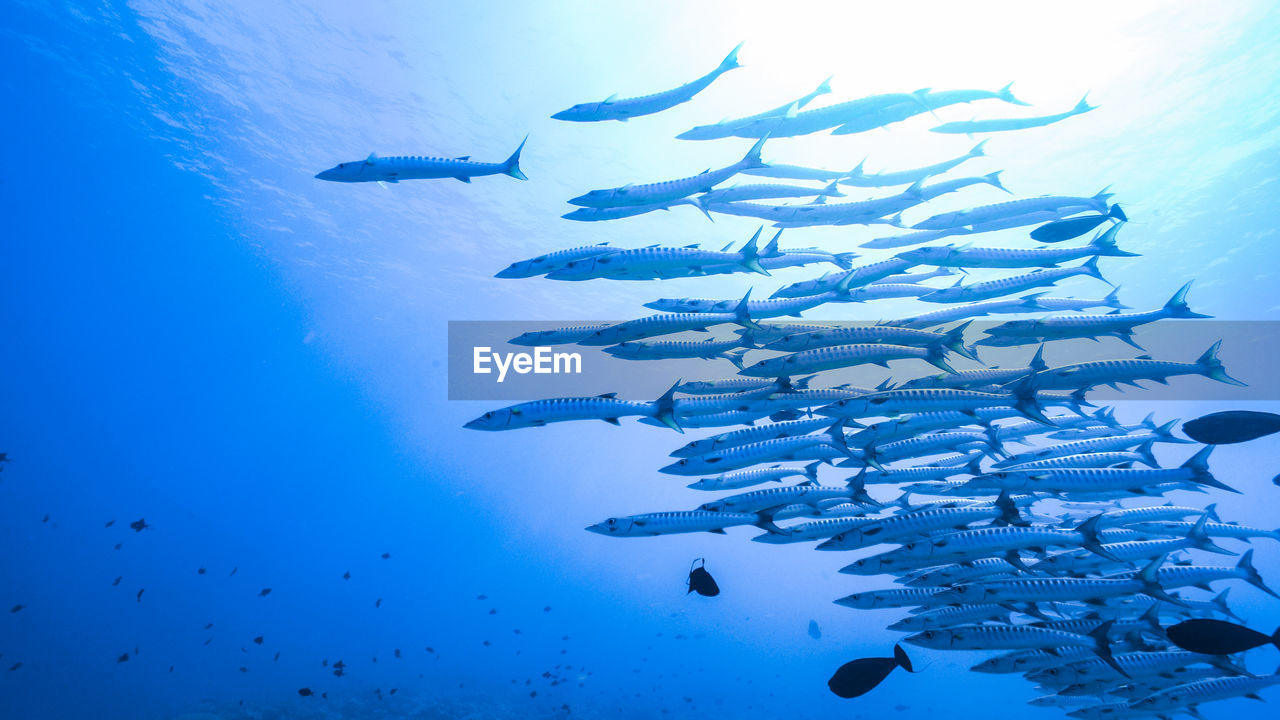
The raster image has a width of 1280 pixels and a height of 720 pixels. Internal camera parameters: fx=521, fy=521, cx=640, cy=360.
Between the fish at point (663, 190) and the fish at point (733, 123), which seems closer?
the fish at point (663, 190)

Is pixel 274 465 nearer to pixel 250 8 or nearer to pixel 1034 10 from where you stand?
pixel 250 8

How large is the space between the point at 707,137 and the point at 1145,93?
12673 mm

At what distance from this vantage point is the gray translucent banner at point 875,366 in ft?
64.2

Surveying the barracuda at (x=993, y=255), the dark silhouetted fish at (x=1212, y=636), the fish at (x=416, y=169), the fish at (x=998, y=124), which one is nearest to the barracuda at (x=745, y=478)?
the barracuda at (x=993, y=255)

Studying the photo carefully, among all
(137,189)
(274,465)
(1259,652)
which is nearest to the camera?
(137,189)

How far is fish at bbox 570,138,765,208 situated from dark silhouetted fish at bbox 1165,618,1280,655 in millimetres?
5186

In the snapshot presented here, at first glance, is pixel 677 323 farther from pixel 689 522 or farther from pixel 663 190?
pixel 689 522

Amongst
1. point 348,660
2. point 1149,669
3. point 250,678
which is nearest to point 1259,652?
point 1149,669

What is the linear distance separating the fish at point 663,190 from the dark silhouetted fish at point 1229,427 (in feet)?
14.1

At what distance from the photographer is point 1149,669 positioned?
5445 millimetres

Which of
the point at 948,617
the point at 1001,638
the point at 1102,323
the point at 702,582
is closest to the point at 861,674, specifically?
the point at 948,617

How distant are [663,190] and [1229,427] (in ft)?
17.0

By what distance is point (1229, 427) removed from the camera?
4234 millimetres

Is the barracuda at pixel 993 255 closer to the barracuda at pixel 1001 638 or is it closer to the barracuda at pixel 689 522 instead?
the barracuda at pixel 689 522
